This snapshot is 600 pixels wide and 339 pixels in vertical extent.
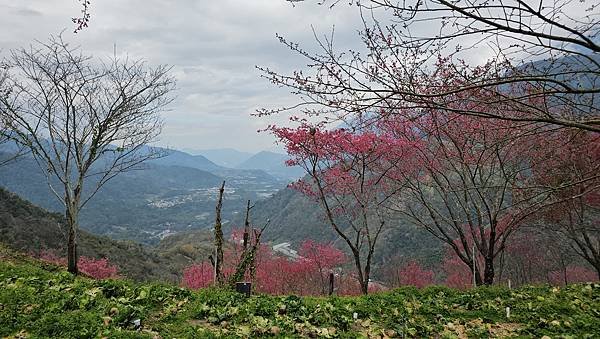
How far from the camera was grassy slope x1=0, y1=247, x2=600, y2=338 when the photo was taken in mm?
4721

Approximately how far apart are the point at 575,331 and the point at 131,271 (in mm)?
37974

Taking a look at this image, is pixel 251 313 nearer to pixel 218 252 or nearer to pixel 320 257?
pixel 218 252

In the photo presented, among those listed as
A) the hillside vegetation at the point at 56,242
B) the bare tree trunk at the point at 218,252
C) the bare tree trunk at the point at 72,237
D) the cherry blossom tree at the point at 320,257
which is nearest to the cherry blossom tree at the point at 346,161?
the bare tree trunk at the point at 218,252

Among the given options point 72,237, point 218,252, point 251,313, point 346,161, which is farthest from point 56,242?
point 251,313

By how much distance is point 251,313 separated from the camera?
5.58 m

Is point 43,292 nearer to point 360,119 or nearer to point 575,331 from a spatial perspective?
point 360,119

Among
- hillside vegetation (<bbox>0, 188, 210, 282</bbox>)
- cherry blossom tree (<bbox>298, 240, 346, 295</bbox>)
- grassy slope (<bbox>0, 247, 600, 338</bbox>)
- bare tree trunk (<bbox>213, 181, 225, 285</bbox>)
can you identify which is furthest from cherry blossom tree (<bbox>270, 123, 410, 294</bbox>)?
hillside vegetation (<bbox>0, 188, 210, 282</bbox>)

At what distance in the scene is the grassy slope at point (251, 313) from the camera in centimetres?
472

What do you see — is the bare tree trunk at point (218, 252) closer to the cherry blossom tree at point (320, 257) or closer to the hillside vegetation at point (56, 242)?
the cherry blossom tree at point (320, 257)

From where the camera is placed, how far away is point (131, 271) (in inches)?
1480

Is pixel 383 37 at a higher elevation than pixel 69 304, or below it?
higher

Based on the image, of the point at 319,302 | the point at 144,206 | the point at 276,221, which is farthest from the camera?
the point at 144,206

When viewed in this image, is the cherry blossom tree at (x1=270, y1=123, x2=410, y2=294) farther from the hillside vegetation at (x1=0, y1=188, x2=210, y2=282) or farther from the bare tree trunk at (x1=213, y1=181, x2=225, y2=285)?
the hillside vegetation at (x1=0, y1=188, x2=210, y2=282)

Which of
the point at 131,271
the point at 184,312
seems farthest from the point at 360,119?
the point at 131,271
